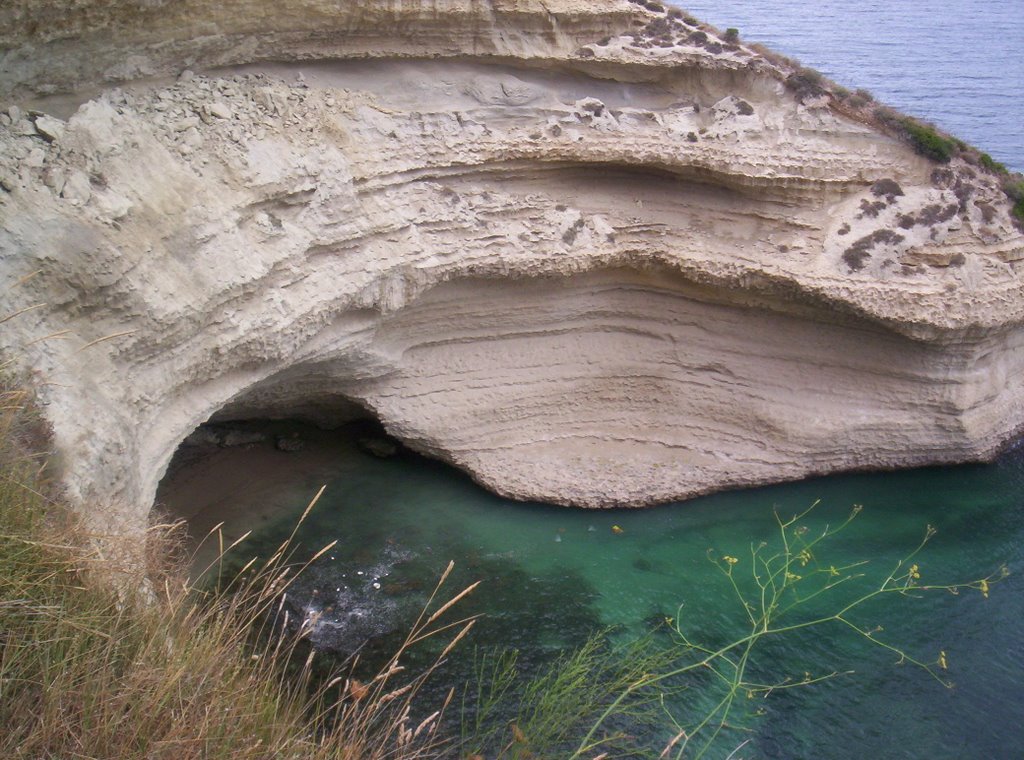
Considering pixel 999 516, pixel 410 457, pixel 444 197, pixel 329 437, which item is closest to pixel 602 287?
pixel 444 197

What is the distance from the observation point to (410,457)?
442 inches

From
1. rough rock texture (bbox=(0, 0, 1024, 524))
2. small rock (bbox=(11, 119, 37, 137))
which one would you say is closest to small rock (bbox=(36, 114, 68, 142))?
small rock (bbox=(11, 119, 37, 137))

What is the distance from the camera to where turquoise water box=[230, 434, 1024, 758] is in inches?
307

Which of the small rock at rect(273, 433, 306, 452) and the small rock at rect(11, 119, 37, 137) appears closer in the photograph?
the small rock at rect(11, 119, 37, 137)

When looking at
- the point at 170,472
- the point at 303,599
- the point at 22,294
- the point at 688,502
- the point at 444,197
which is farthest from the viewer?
the point at 688,502

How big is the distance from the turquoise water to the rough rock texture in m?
0.45

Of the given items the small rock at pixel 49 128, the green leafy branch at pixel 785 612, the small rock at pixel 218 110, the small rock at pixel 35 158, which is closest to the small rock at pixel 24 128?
the small rock at pixel 49 128

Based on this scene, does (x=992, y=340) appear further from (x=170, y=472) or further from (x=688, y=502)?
(x=170, y=472)

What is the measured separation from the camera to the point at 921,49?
18.7 metres

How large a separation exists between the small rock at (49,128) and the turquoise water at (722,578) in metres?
4.53

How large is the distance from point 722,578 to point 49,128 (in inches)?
294

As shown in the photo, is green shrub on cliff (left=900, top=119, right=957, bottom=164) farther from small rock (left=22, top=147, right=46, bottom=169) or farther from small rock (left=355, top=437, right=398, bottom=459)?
small rock (left=22, top=147, right=46, bottom=169)

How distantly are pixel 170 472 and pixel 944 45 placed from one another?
17568 millimetres

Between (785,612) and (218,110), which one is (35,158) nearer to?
(218,110)
